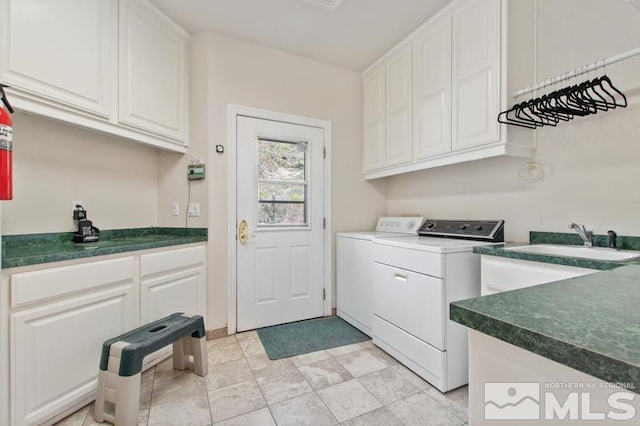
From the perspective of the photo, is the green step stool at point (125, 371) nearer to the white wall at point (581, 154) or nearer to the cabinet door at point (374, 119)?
the cabinet door at point (374, 119)

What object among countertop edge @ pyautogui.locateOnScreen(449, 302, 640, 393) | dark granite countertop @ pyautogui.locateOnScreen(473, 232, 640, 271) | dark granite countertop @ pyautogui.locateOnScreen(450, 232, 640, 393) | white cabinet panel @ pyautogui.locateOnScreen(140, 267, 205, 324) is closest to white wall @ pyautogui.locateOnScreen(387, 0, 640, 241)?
dark granite countertop @ pyautogui.locateOnScreen(473, 232, 640, 271)

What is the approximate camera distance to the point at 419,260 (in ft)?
6.27

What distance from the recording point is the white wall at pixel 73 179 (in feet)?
5.93

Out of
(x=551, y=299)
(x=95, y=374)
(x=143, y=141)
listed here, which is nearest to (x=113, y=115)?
(x=143, y=141)

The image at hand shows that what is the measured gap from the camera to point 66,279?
4.97ft

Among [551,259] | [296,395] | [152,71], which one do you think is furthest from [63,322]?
[551,259]

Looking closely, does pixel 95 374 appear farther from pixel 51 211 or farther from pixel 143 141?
pixel 143 141

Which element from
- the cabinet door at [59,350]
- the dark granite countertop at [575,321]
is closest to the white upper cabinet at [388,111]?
the dark granite countertop at [575,321]

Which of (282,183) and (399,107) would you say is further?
(282,183)

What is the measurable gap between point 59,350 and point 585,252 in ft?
9.27

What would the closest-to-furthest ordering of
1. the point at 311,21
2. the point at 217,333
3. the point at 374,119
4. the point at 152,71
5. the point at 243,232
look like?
the point at 152,71 < the point at 311,21 < the point at 217,333 < the point at 243,232 < the point at 374,119

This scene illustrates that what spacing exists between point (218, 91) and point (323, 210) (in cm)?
146

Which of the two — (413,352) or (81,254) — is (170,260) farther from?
(413,352)

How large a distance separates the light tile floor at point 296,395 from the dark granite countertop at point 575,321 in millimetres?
1235
